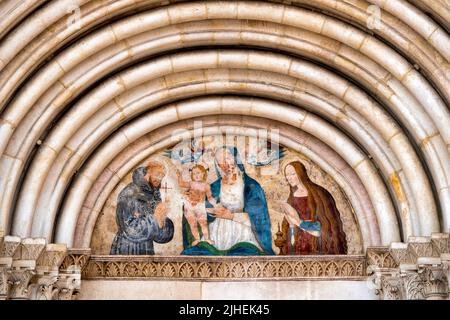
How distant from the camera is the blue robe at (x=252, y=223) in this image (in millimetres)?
11883

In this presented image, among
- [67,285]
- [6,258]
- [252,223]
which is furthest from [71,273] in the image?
[252,223]

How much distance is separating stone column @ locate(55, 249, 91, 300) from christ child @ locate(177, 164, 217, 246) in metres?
1.58

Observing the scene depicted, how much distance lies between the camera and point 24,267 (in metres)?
10.6

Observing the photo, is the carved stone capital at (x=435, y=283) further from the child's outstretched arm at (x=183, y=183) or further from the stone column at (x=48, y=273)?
the stone column at (x=48, y=273)

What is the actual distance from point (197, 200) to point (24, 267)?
9.26 feet

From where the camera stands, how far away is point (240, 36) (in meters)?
11.7

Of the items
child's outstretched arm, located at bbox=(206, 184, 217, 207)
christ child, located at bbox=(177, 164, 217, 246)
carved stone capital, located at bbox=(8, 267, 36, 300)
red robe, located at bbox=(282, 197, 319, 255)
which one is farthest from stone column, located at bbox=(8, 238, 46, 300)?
red robe, located at bbox=(282, 197, 319, 255)

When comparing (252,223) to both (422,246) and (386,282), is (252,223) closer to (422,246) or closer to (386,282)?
(386,282)

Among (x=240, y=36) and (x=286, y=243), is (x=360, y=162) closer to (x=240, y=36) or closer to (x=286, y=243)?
(x=286, y=243)

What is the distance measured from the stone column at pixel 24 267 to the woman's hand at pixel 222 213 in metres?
2.65

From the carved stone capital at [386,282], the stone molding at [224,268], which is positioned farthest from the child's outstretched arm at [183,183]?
the carved stone capital at [386,282]

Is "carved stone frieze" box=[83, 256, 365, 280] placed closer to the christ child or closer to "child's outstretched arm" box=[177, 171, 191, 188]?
the christ child

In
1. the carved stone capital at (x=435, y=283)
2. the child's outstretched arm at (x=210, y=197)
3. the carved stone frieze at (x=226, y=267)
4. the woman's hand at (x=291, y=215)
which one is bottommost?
the carved stone capital at (x=435, y=283)

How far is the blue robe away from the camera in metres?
11.9
